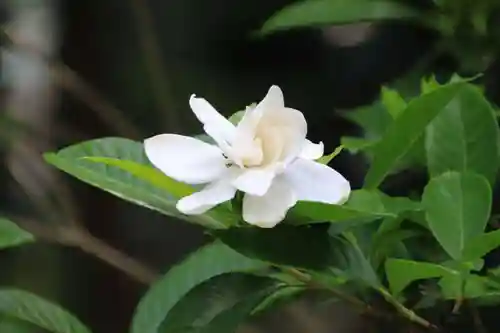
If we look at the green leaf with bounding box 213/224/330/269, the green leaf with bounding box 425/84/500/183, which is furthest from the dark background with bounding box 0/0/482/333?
the green leaf with bounding box 213/224/330/269

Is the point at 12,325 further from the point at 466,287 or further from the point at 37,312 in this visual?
the point at 466,287

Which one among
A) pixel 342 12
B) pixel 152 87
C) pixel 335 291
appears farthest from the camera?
pixel 152 87

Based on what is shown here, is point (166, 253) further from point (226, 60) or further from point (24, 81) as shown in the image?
point (24, 81)

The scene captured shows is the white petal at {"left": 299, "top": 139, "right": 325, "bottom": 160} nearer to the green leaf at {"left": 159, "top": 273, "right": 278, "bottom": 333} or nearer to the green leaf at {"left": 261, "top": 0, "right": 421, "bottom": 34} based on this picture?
the green leaf at {"left": 159, "top": 273, "right": 278, "bottom": 333}

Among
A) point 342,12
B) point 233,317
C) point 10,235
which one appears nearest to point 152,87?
point 342,12

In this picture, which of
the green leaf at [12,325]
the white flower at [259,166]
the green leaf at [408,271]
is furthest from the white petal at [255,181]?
the green leaf at [12,325]

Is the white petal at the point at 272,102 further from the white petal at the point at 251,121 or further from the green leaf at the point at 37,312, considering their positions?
the green leaf at the point at 37,312
